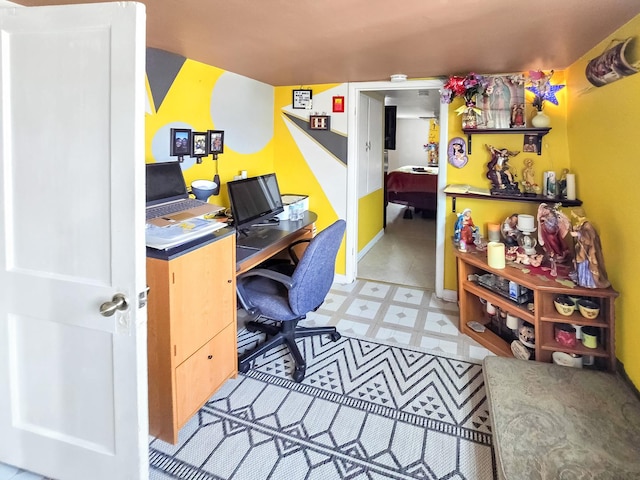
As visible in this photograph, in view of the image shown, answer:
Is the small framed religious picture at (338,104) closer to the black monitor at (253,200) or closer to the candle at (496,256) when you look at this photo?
the black monitor at (253,200)

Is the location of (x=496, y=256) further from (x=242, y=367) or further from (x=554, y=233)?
(x=242, y=367)

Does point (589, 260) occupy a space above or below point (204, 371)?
above

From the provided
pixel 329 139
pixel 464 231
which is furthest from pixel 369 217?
pixel 464 231

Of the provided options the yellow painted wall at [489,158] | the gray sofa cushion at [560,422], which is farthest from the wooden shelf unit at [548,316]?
the yellow painted wall at [489,158]

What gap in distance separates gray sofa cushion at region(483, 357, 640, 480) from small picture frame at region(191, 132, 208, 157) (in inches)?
89.4

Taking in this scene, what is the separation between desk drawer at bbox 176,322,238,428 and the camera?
1.77 meters

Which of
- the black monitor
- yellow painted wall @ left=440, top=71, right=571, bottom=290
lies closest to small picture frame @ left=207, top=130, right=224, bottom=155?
the black monitor

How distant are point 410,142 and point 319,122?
6.79 meters

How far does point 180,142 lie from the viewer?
2.58 meters

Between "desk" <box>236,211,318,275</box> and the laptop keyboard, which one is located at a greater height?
the laptop keyboard

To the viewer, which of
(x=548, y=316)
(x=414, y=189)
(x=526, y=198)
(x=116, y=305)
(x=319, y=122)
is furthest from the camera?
(x=414, y=189)

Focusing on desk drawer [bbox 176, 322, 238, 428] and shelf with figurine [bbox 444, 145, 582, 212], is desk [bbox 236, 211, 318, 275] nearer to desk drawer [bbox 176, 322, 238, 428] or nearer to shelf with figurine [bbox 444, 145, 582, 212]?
desk drawer [bbox 176, 322, 238, 428]

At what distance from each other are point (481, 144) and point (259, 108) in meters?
1.86

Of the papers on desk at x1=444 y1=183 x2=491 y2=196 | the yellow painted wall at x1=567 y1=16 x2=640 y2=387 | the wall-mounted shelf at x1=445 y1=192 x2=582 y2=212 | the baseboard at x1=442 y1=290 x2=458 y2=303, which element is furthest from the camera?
the baseboard at x1=442 y1=290 x2=458 y2=303
